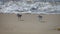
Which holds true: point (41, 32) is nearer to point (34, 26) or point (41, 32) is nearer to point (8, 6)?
point (34, 26)

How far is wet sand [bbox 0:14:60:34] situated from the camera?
38.9 inches

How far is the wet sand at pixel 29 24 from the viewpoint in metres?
0.99

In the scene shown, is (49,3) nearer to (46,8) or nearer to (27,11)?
(46,8)

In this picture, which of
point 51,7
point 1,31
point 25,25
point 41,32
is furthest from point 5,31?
point 51,7

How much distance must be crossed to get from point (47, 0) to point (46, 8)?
7 centimetres

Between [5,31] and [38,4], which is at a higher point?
[38,4]

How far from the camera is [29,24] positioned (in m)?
1.00

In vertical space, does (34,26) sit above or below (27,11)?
below

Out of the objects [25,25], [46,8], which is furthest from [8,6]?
[46,8]

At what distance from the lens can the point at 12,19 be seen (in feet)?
3.32

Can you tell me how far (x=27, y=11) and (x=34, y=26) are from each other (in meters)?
0.14

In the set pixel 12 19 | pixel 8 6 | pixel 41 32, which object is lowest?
pixel 41 32

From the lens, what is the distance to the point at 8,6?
3.30 ft

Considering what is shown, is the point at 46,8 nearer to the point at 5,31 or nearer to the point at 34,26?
the point at 34,26
